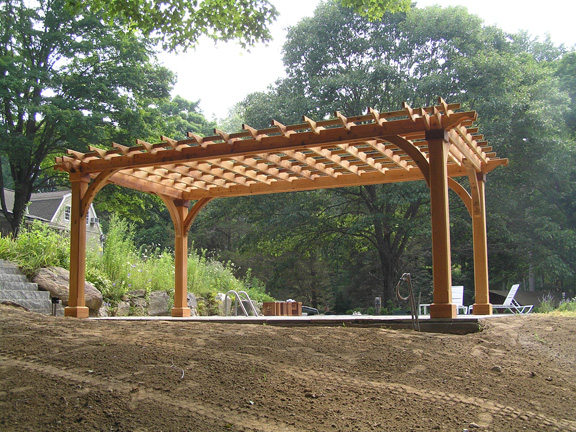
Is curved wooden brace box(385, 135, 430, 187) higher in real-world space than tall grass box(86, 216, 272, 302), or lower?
higher

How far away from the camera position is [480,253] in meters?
7.39

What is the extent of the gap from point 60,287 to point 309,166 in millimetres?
4330

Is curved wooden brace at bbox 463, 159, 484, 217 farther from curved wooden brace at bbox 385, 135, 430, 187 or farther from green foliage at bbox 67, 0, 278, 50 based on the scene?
green foliage at bbox 67, 0, 278, 50

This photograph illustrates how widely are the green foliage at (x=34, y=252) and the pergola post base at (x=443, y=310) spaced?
619cm

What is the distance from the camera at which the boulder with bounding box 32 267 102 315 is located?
847 cm

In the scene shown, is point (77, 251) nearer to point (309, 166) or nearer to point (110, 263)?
point (110, 263)

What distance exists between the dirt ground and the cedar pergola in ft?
4.29

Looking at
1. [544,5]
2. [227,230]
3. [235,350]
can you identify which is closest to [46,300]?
[235,350]

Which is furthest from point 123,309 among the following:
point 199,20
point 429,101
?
point 429,101

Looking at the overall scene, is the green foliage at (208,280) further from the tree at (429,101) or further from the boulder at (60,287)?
the boulder at (60,287)

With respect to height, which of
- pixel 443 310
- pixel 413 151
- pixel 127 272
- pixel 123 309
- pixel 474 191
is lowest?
pixel 123 309

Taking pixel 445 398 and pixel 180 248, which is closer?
pixel 445 398

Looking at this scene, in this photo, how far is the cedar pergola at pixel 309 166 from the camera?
18.5 ft

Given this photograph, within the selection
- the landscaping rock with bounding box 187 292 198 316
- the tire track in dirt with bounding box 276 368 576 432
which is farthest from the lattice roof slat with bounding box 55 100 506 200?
the landscaping rock with bounding box 187 292 198 316
